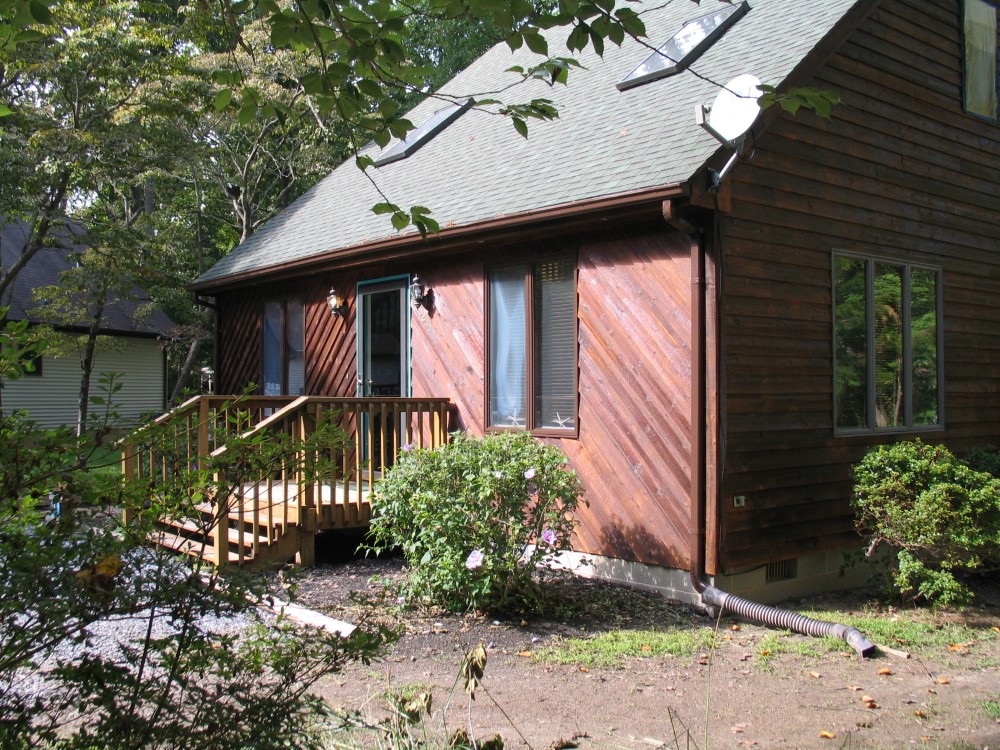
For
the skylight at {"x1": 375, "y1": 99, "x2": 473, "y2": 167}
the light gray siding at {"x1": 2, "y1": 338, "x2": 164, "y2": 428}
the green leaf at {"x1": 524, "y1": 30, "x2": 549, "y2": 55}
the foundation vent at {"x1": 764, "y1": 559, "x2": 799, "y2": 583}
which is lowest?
the foundation vent at {"x1": 764, "y1": 559, "x2": 799, "y2": 583}

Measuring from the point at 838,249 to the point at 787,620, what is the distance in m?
3.17

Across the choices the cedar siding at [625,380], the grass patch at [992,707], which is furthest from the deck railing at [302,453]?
the grass patch at [992,707]

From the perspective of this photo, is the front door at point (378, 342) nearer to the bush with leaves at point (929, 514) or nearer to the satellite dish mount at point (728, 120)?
the satellite dish mount at point (728, 120)

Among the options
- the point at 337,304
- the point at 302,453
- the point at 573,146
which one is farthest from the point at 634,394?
the point at 337,304

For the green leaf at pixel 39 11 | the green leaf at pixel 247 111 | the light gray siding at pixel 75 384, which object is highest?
the green leaf at pixel 39 11

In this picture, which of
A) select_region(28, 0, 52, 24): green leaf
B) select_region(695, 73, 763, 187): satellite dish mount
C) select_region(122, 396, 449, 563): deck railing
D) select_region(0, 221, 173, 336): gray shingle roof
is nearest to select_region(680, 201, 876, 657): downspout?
select_region(695, 73, 763, 187): satellite dish mount

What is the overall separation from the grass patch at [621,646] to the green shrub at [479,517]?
630 millimetres

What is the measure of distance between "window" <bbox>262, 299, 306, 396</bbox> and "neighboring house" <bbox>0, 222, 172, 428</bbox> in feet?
32.5

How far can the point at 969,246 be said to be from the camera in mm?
8430

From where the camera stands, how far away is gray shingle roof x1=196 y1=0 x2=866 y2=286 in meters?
6.75

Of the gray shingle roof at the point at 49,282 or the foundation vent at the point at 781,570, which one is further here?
the gray shingle roof at the point at 49,282

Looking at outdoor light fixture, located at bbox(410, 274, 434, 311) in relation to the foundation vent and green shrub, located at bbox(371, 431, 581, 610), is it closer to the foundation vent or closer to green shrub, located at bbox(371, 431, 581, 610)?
green shrub, located at bbox(371, 431, 581, 610)

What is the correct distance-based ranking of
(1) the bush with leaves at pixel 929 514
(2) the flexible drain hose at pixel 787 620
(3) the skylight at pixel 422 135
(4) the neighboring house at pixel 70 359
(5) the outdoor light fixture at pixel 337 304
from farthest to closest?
(4) the neighboring house at pixel 70 359, (3) the skylight at pixel 422 135, (5) the outdoor light fixture at pixel 337 304, (1) the bush with leaves at pixel 929 514, (2) the flexible drain hose at pixel 787 620

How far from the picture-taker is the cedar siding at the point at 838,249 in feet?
21.0
